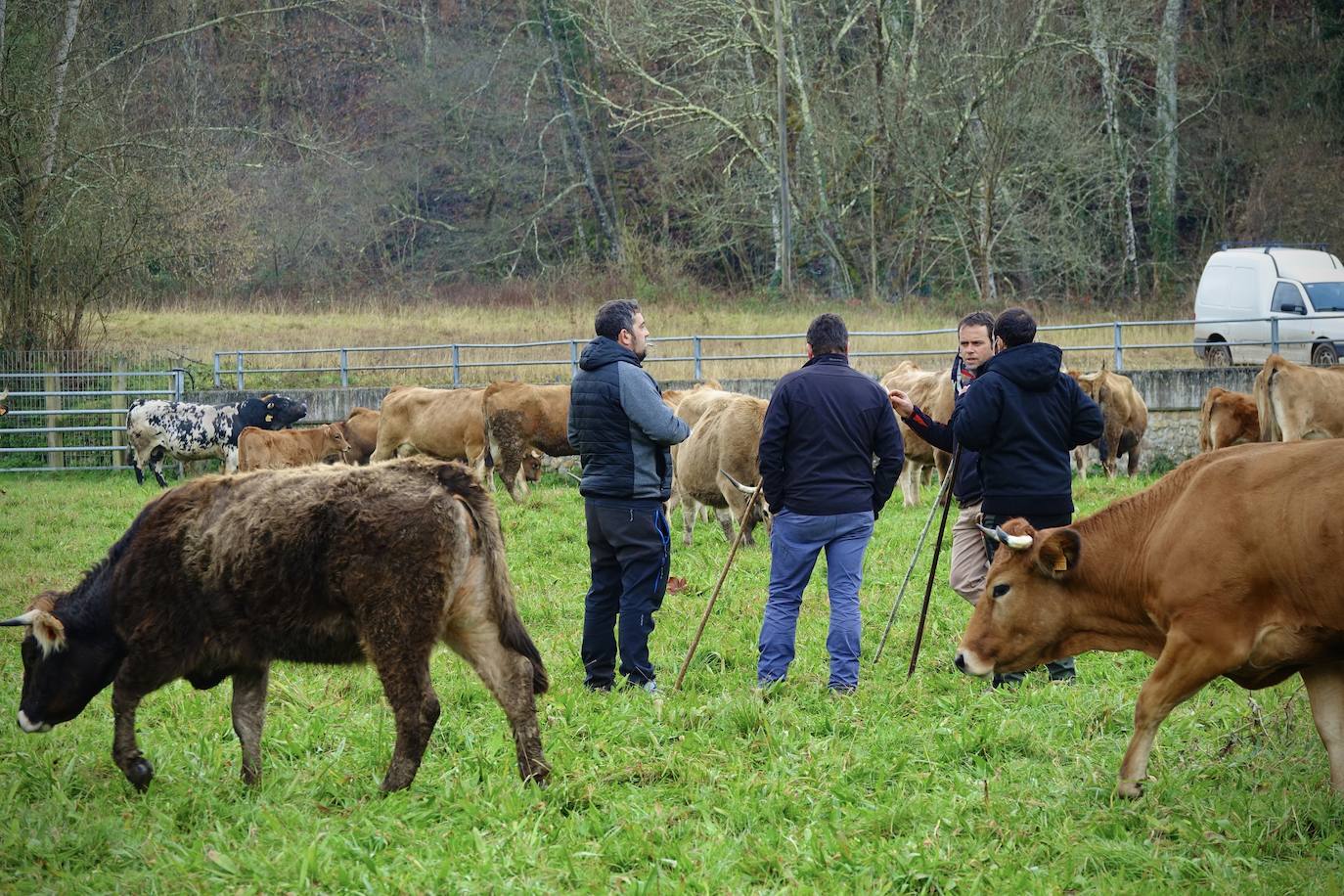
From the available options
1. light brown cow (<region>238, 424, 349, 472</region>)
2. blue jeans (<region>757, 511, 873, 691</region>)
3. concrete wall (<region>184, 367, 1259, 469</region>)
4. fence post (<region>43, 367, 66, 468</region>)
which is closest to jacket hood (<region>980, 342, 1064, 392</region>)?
blue jeans (<region>757, 511, 873, 691</region>)

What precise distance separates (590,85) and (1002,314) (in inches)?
1313

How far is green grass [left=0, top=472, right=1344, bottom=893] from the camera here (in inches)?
182

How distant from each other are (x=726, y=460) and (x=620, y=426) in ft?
15.1

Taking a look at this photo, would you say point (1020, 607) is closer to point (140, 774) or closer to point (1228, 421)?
point (140, 774)

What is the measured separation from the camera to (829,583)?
23.0ft

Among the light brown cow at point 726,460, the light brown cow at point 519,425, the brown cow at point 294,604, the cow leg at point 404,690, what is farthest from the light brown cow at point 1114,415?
the cow leg at point 404,690

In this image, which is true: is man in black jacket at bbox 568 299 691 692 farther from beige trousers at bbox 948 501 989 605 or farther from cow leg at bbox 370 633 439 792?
cow leg at bbox 370 633 439 792

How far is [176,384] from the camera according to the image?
21.3 meters

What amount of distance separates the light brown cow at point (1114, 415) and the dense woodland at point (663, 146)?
44.2 feet

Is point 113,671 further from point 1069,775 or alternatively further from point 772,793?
point 1069,775

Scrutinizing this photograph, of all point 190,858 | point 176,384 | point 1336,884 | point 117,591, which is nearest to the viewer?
point 1336,884

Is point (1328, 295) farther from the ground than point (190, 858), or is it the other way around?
point (1328, 295)

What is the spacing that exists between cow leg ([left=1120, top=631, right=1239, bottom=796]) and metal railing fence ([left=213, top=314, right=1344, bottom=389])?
612 inches

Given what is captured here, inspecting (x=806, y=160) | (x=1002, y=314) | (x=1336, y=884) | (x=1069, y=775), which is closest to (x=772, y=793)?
(x=1069, y=775)
